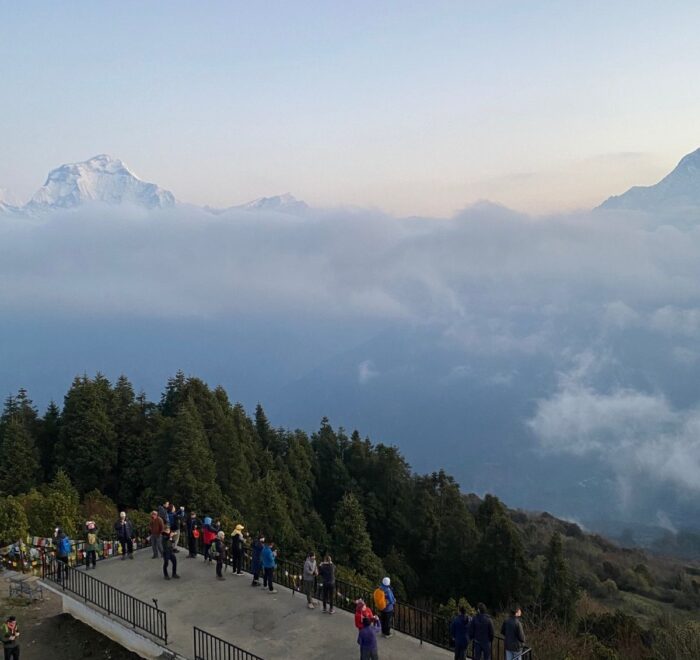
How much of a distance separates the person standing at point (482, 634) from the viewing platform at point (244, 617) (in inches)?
54.8

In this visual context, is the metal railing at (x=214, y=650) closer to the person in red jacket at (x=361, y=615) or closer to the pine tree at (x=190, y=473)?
the person in red jacket at (x=361, y=615)

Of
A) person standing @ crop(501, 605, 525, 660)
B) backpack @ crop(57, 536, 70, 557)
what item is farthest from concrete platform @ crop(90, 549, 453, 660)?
person standing @ crop(501, 605, 525, 660)

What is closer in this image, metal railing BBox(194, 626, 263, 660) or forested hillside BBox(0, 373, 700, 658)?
metal railing BBox(194, 626, 263, 660)

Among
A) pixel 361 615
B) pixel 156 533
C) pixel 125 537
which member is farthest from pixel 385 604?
pixel 125 537

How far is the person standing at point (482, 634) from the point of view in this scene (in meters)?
13.7

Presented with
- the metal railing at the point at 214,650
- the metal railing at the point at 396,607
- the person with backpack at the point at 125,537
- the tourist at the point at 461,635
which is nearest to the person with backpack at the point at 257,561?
the metal railing at the point at 396,607

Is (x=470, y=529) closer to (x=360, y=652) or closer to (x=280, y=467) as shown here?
(x=280, y=467)

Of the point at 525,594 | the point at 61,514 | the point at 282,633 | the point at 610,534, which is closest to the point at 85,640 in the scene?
the point at 282,633

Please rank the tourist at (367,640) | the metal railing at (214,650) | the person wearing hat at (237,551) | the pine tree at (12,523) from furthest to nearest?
1. the pine tree at (12,523)
2. the person wearing hat at (237,551)
3. the metal railing at (214,650)
4. the tourist at (367,640)

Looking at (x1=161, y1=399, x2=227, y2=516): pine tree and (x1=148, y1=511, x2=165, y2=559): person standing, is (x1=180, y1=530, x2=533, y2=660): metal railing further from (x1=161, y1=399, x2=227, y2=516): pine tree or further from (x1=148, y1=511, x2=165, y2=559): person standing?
(x1=161, y1=399, x2=227, y2=516): pine tree

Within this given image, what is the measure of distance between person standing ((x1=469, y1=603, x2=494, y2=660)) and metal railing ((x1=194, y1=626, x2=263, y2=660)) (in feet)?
16.7

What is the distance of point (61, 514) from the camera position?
3047cm

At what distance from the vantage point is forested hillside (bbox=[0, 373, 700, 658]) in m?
40.1

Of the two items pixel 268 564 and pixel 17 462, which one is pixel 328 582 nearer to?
pixel 268 564
